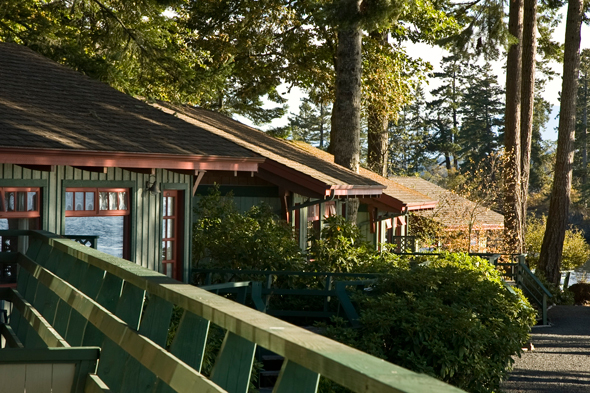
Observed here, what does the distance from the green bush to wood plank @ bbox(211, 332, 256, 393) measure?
6013mm

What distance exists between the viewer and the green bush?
9078 millimetres

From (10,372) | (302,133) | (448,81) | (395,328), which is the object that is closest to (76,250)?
(10,372)

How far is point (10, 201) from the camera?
9.72 m

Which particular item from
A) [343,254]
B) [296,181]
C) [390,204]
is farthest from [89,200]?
[390,204]

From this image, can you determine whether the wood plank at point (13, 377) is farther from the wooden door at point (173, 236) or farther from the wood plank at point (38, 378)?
the wooden door at point (173, 236)

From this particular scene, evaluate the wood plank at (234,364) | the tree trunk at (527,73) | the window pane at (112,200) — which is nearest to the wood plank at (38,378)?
the wood plank at (234,364)

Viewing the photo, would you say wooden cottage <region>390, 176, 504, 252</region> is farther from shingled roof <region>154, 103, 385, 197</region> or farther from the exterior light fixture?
the exterior light fixture

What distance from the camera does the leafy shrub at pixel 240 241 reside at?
12.7m

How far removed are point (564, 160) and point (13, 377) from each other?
24451 mm

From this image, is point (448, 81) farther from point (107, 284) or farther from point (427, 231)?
point (107, 284)

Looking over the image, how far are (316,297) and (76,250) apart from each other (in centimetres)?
804

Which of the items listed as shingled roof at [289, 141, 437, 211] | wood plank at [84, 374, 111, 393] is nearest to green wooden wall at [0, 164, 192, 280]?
wood plank at [84, 374, 111, 393]

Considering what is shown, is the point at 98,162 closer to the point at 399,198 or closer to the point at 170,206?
the point at 170,206

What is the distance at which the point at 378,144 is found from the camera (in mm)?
33000
